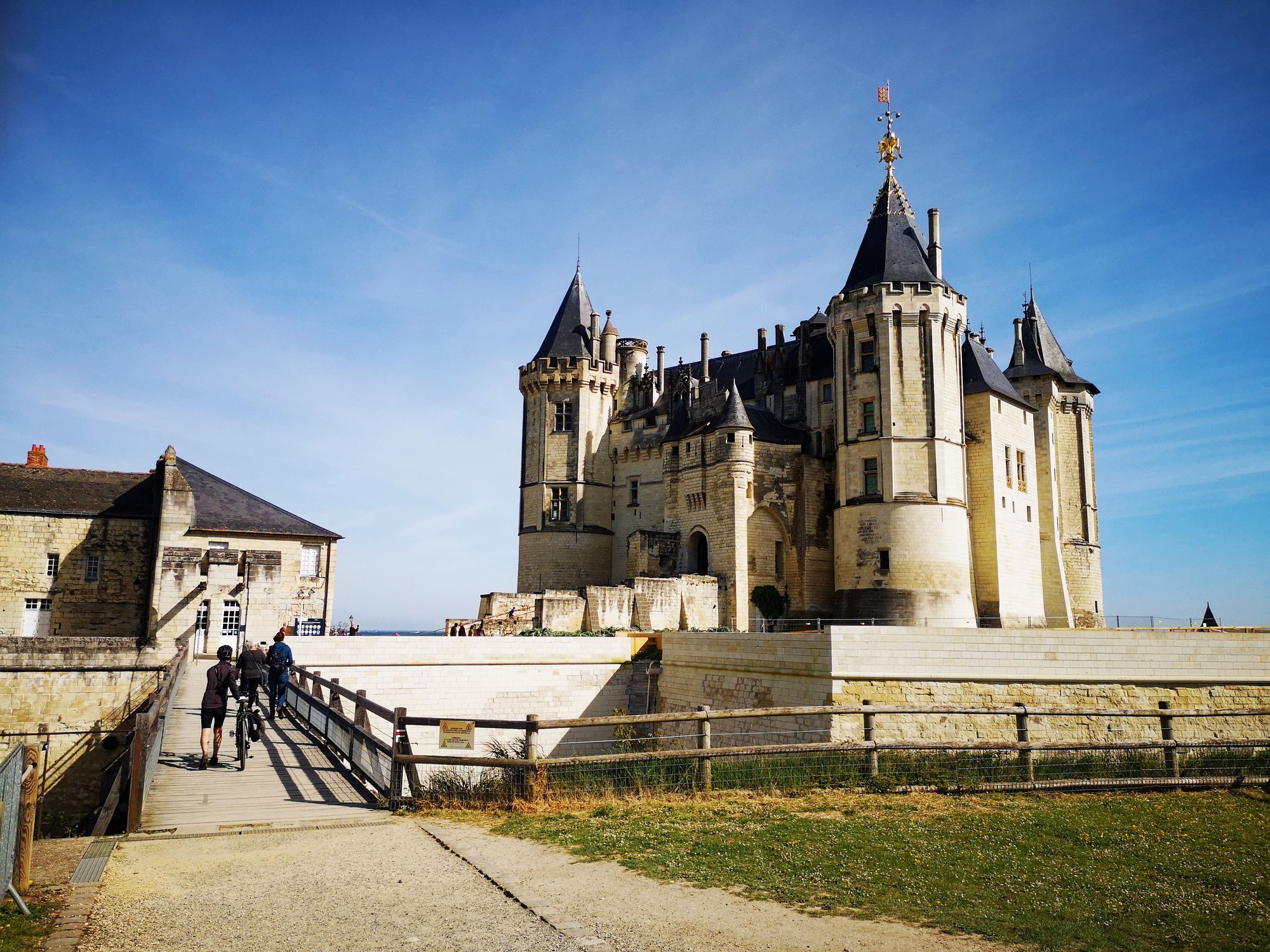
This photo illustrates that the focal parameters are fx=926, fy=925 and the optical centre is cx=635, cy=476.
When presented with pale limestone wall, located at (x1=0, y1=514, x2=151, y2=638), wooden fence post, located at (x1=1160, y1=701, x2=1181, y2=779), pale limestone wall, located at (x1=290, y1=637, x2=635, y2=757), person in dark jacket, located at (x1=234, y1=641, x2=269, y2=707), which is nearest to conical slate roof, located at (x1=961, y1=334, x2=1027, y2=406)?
pale limestone wall, located at (x1=290, y1=637, x2=635, y2=757)

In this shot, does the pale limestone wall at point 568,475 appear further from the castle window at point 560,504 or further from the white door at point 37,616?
the white door at point 37,616

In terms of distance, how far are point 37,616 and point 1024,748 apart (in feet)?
99.5

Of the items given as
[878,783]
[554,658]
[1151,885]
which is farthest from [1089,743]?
[554,658]

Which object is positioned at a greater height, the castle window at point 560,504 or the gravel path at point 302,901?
the castle window at point 560,504

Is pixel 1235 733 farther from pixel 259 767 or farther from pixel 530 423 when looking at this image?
pixel 530 423

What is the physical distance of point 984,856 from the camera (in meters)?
8.33

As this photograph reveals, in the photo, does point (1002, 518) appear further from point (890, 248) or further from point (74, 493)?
point (74, 493)

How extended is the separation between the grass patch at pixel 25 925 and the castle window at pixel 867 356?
102 ft

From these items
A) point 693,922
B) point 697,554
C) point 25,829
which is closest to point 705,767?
point 693,922

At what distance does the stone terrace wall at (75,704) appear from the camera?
59.7 feet

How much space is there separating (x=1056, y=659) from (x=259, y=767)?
15.6 meters

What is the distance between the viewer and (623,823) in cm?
925

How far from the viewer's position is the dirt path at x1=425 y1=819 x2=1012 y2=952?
604 centimetres

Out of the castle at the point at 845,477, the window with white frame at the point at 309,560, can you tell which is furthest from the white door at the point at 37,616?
the castle at the point at 845,477
